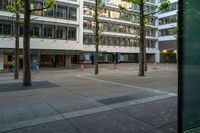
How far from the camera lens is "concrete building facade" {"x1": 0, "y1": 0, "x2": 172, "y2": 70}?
28094 millimetres

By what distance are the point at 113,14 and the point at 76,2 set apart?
1893 centimetres

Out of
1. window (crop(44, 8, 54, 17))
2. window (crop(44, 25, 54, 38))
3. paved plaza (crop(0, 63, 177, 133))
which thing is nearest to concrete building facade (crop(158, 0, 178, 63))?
window (crop(44, 8, 54, 17))

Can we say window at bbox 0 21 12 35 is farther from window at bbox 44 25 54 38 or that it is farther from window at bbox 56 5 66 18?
window at bbox 56 5 66 18

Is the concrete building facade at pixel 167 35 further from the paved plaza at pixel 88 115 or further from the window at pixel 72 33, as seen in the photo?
the paved plaza at pixel 88 115

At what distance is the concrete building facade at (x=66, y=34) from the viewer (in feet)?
92.2

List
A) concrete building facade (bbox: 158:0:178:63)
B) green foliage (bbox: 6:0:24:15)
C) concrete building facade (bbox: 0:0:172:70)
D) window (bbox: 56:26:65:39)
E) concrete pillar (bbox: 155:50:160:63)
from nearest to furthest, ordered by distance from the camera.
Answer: green foliage (bbox: 6:0:24:15) → concrete building facade (bbox: 0:0:172:70) → window (bbox: 56:26:65:39) → concrete building facade (bbox: 158:0:178:63) → concrete pillar (bbox: 155:50:160:63)

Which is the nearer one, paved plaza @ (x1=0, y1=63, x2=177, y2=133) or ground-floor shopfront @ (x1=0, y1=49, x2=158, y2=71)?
paved plaza @ (x1=0, y1=63, x2=177, y2=133)

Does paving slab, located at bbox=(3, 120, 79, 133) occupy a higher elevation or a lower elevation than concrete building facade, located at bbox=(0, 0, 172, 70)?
lower

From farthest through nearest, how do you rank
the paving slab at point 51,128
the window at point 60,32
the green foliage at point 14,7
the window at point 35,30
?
the window at point 60,32 < the window at point 35,30 < the green foliage at point 14,7 < the paving slab at point 51,128

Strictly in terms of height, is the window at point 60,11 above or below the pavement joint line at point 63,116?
above

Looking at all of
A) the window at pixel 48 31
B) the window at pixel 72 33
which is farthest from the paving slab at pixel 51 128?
the window at pixel 72 33

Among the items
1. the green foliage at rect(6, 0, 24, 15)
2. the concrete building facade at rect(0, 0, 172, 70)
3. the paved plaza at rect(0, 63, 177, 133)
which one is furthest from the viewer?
the concrete building facade at rect(0, 0, 172, 70)

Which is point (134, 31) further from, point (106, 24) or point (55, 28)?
point (55, 28)

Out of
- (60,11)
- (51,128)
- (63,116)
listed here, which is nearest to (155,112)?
(63,116)
